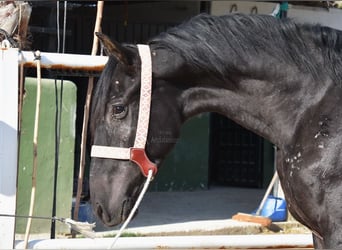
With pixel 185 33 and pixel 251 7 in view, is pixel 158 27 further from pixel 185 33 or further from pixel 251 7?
pixel 185 33

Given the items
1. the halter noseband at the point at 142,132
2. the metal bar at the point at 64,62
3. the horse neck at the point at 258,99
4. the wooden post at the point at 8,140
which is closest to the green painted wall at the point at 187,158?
the metal bar at the point at 64,62

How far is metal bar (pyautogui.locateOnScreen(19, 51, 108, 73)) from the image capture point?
4.41 m

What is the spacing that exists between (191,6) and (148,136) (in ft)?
23.6

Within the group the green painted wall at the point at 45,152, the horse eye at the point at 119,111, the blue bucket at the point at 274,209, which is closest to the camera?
the horse eye at the point at 119,111

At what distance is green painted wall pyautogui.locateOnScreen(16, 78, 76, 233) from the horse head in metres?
3.12

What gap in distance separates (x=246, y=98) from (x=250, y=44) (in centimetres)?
25

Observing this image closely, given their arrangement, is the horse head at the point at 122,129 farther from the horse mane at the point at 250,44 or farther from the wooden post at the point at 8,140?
the wooden post at the point at 8,140

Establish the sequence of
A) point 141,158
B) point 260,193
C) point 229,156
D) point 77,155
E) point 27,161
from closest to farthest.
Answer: point 141,158 < point 27,161 < point 77,155 < point 260,193 < point 229,156

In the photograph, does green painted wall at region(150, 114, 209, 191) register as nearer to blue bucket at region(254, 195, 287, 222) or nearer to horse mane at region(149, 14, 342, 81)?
blue bucket at region(254, 195, 287, 222)

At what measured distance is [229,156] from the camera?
11445 mm

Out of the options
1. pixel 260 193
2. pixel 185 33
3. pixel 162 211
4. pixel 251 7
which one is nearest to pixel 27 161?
pixel 162 211

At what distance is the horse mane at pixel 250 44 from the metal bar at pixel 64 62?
1.62 metres

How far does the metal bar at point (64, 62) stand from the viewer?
14.5 feet

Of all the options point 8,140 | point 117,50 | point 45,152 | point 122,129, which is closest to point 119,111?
point 122,129
